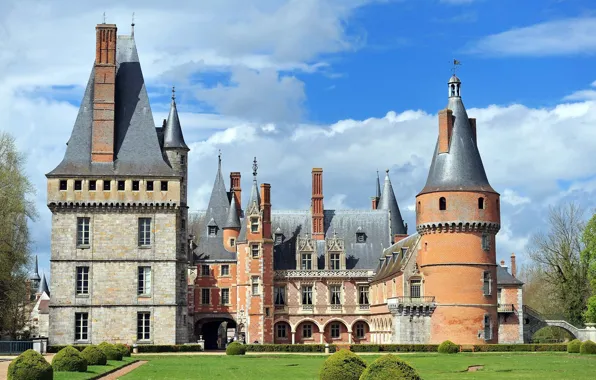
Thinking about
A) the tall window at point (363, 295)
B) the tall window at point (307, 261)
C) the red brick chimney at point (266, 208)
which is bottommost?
the tall window at point (363, 295)

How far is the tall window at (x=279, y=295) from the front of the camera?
71500 mm

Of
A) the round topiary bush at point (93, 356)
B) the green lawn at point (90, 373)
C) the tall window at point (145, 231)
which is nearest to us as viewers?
the green lawn at point (90, 373)

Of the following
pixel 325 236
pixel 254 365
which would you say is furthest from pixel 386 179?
pixel 254 365

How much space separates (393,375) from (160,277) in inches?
1357

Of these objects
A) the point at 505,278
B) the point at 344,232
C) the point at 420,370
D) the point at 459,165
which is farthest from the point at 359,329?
the point at 420,370

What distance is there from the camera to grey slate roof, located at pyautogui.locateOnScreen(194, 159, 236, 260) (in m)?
73.6

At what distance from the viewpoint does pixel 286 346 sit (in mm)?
55625

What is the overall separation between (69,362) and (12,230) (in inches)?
1013

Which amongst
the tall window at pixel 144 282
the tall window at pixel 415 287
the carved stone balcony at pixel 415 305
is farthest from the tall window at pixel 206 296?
the tall window at pixel 144 282

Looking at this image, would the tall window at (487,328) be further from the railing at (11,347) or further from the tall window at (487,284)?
the railing at (11,347)

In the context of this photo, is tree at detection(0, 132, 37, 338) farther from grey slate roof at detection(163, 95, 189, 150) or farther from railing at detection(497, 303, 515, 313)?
railing at detection(497, 303, 515, 313)

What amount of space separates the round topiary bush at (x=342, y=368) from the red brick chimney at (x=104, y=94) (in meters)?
32.0

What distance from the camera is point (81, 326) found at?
52594 mm

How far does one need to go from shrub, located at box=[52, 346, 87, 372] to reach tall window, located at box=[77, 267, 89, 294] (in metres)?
20.7
